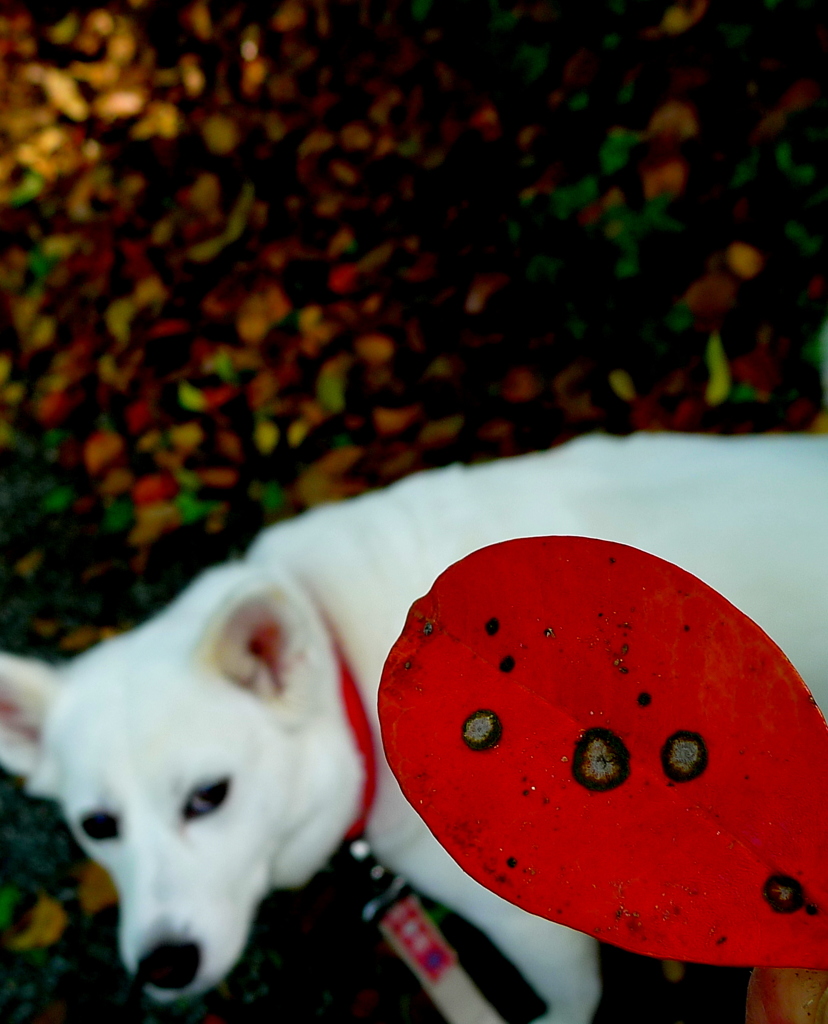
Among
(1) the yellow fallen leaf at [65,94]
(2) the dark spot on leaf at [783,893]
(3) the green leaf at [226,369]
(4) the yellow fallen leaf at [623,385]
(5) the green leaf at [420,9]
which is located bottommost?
(3) the green leaf at [226,369]

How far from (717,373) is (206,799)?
1596mm

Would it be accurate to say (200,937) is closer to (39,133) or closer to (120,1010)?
(120,1010)

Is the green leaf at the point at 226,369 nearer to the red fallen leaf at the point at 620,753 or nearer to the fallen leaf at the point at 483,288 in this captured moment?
the fallen leaf at the point at 483,288

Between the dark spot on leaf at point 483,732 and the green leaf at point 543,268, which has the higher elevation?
the dark spot on leaf at point 483,732

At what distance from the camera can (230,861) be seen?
1.32 m

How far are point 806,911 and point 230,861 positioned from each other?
1151 mm

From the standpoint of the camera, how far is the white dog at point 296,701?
1.26 meters

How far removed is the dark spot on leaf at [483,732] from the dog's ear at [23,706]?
125 cm

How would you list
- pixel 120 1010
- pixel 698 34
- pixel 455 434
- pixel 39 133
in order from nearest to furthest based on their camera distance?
pixel 120 1010 < pixel 698 34 < pixel 455 434 < pixel 39 133

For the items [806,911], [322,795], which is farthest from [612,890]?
[322,795]

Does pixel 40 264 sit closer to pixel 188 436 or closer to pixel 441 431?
pixel 188 436

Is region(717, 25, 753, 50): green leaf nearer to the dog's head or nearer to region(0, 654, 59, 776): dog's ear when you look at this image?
the dog's head

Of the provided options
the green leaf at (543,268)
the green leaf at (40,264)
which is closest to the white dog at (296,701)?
the green leaf at (543,268)

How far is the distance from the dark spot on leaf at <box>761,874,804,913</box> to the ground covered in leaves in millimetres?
1381
